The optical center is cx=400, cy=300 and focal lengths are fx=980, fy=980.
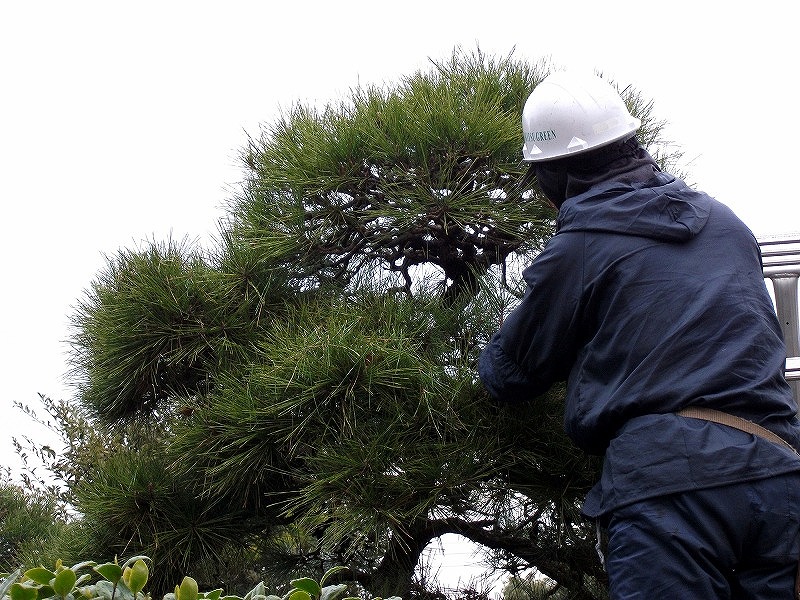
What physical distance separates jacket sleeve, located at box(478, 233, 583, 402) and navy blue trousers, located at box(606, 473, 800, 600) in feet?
0.82

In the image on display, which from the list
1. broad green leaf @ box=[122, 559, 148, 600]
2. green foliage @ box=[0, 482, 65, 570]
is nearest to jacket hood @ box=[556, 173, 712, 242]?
broad green leaf @ box=[122, 559, 148, 600]

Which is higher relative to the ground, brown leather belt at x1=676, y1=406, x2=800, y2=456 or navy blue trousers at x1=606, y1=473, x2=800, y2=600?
brown leather belt at x1=676, y1=406, x2=800, y2=456

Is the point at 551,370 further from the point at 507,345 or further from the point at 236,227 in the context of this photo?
the point at 236,227

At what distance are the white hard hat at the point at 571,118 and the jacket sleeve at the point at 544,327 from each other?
0.57 feet

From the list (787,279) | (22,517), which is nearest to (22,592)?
(787,279)

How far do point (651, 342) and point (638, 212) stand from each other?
0.65ft

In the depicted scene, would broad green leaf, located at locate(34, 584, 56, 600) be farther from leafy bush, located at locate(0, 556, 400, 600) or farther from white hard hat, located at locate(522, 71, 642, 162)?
white hard hat, located at locate(522, 71, 642, 162)

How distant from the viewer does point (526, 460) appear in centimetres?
163

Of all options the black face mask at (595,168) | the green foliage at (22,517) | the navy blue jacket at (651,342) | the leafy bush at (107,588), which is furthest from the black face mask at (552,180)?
the green foliage at (22,517)

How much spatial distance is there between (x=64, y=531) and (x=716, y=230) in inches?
60.1

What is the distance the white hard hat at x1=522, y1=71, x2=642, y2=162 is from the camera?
1.55 metres

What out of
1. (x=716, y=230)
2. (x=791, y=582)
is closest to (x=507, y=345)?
(x=716, y=230)

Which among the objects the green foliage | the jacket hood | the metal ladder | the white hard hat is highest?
the white hard hat

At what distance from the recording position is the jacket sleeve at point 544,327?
1.46m
